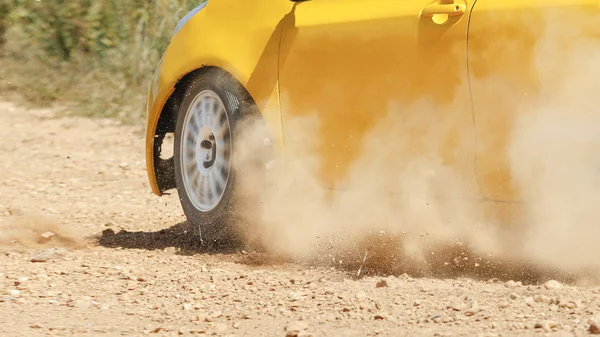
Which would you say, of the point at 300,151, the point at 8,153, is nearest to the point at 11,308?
the point at 300,151

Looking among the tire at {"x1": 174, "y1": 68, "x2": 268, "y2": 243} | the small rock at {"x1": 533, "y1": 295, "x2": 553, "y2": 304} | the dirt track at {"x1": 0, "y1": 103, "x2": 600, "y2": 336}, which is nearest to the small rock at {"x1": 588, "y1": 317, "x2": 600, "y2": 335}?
the dirt track at {"x1": 0, "y1": 103, "x2": 600, "y2": 336}

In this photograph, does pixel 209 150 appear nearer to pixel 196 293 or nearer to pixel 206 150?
pixel 206 150

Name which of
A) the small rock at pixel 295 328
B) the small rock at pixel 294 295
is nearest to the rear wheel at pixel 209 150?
the small rock at pixel 294 295

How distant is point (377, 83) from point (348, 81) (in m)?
0.20

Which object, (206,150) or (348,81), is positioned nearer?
(348,81)

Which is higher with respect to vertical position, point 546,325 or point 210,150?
point 210,150

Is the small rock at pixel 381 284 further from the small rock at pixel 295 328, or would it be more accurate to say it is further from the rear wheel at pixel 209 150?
the rear wheel at pixel 209 150

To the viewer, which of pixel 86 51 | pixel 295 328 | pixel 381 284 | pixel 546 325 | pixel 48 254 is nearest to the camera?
pixel 546 325

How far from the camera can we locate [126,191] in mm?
9641

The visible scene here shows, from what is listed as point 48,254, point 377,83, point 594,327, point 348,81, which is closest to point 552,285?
point 594,327

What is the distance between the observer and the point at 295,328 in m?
4.66

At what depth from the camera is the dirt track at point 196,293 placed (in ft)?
15.4

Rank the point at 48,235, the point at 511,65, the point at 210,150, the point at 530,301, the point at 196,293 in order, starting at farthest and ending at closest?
the point at 48,235 < the point at 210,150 < the point at 196,293 < the point at 511,65 < the point at 530,301

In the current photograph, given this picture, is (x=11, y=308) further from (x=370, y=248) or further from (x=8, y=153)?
(x=8, y=153)
